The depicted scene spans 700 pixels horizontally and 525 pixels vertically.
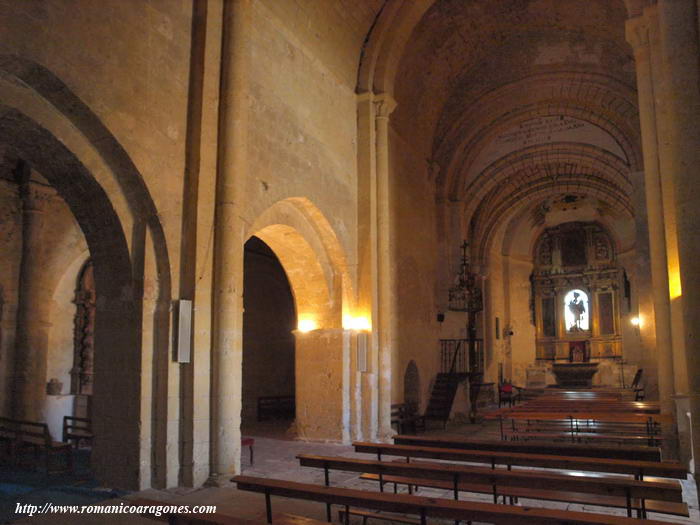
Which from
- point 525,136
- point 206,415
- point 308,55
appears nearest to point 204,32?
point 308,55

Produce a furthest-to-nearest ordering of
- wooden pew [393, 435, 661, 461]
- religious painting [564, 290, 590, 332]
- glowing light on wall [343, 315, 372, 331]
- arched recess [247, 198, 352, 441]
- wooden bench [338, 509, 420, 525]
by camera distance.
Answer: religious painting [564, 290, 590, 332] → glowing light on wall [343, 315, 372, 331] → arched recess [247, 198, 352, 441] → wooden pew [393, 435, 661, 461] → wooden bench [338, 509, 420, 525]

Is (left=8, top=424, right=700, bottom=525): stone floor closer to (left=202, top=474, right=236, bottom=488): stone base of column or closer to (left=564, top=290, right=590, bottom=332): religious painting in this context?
(left=202, top=474, right=236, bottom=488): stone base of column

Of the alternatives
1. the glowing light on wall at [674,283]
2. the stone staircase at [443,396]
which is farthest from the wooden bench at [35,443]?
the stone staircase at [443,396]

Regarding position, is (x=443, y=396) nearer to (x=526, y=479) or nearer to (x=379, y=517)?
(x=379, y=517)

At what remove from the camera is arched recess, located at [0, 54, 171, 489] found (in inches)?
272

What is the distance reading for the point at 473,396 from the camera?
18.2 metres

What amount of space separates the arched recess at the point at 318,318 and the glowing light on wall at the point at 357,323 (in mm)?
192

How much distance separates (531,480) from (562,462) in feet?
3.05

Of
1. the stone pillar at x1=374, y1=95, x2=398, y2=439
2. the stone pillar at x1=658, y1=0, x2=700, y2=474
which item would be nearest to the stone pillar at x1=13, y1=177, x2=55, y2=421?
the stone pillar at x1=374, y1=95, x2=398, y2=439

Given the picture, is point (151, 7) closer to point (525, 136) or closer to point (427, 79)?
point (427, 79)

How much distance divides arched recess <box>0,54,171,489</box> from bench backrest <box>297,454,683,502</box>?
2.52 meters

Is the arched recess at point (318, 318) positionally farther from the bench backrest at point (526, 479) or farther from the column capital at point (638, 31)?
the column capital at point (638, 31)

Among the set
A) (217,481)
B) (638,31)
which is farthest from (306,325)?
(638,31)

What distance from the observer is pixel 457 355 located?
2014 cm
